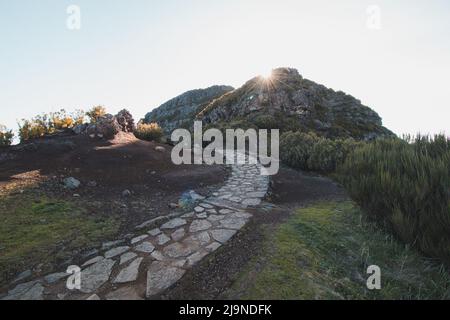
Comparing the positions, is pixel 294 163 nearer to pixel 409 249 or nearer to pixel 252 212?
pixel 252 212

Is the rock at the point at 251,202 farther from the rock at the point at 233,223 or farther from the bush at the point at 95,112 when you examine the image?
the bush at the point at 95,112

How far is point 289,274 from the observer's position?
3.19 metres

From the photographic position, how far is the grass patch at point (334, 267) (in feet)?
9.85

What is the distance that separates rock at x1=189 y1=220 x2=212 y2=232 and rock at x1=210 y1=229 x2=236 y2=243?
0.24 meters

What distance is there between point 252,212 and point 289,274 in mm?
2304

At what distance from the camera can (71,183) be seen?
22.6 ft

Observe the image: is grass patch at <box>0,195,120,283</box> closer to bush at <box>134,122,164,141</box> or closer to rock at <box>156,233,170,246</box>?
rock at <box>156,233,170,246</box>

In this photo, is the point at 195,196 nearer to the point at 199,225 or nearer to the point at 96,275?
the point at 199,225

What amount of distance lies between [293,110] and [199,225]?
24468 mm

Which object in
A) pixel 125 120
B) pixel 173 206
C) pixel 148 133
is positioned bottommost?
pixel 173 206

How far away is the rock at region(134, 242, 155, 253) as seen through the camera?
4.01 m

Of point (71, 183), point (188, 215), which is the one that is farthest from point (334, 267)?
point (71, 183)

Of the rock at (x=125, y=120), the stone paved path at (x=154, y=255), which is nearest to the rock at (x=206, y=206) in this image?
the stone paved path at (x=154, y=255)

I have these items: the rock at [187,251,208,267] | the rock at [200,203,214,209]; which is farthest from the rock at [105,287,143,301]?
the rock at [200,203,214,209]
